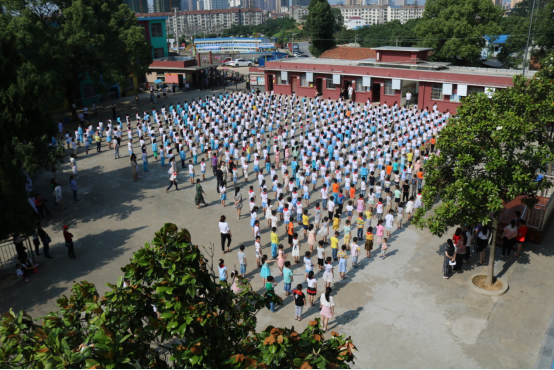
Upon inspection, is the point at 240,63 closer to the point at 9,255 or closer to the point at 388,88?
the point at 388,88

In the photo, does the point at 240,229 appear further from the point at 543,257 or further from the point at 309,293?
the point at 543,257

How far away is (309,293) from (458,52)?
106 feet

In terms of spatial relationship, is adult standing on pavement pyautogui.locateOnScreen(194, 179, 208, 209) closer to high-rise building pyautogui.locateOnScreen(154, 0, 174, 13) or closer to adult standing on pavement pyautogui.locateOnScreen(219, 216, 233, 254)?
adult standing on pavement pyautogui.locateOnScreen(219, 216, 233, 254)

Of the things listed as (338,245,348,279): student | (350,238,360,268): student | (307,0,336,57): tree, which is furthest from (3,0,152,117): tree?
(307,0,336,57): tree

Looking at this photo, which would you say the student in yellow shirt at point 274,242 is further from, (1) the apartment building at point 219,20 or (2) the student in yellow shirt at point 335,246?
(1) the apartment building at point 219,20

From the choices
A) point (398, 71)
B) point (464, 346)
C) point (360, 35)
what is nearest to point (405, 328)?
point (464, 346)

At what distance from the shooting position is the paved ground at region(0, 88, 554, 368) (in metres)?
8.70

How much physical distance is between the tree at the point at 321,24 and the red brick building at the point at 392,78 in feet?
48.7

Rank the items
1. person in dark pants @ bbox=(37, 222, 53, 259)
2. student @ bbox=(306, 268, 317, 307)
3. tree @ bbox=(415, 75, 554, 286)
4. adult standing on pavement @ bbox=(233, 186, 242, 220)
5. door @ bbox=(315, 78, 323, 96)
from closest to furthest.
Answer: tree @ bbox=(415, 75, 554, 286) < student @ bbox=(306, 268, 317, 307) < person in dark pants @ bbox=(37, 222, 53, 259) < adult standing on pavement @ bbox=(233, 186, 242, 220) < door @ bbox=(315, 78, 323, 96)

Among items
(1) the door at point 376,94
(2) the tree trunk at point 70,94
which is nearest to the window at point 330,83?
(1) the door at point 376,94

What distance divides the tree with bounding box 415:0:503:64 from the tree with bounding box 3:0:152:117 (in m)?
23.1

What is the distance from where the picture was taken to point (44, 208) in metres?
15.9

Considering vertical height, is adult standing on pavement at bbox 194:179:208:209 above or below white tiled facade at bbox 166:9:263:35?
below

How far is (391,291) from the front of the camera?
34.9 ft
